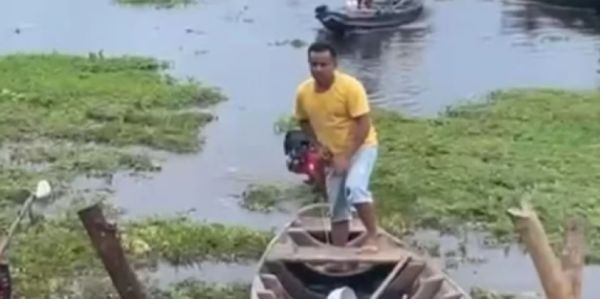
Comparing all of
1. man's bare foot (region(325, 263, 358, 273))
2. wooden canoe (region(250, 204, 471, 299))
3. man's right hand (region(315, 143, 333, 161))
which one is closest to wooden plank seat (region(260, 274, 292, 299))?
wooden canoe (region(250, 204, 471, 299))

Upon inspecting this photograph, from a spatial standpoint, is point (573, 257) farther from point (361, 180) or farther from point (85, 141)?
point (85, 141)

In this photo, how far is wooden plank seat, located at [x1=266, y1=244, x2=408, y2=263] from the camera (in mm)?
11273

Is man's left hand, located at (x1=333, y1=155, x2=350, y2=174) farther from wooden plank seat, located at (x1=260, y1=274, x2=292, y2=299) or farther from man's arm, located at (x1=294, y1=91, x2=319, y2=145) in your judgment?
wooden plank seat, located at (x1=260, y1=274, x2=292, y2=299)

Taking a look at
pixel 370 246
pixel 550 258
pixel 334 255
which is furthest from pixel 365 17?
pixel 550 258

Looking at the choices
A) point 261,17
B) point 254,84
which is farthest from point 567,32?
point 254,84

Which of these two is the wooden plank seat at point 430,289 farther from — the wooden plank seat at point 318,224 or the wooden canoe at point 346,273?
the wooden plank seat at point 318,224

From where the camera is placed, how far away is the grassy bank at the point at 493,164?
15398 mm

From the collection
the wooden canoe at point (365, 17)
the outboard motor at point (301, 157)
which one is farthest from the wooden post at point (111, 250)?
the wooden canoe at point (365, 17)

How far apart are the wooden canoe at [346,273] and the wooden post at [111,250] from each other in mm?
908

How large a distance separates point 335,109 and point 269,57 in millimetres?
19568

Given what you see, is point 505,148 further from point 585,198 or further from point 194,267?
point 194,267

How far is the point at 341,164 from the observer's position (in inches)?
451

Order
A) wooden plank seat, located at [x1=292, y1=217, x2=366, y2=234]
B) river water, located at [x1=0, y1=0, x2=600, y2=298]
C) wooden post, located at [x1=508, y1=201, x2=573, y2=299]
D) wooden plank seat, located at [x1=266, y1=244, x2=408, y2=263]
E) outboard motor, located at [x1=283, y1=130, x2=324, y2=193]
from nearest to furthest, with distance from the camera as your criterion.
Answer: wooden post, located at [x1=508, y1=201, x2=573, y2=299]
wooden plank seat, located at [x1=266, y1=244, x2=408, y2=263]
wooden plank seat, located at [x1=292, y1=217, x2=366, y2=234]
outboard motor, located at [x1=283, y1=130, x2=324, y2=193]
river water, located at [x1=0, y1=0, x2=600, y2=298]

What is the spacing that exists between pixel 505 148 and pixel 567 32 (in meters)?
18.7
